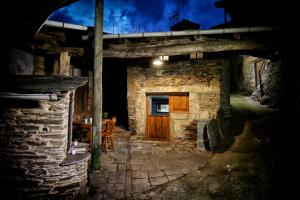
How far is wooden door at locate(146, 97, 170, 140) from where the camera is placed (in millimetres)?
9391

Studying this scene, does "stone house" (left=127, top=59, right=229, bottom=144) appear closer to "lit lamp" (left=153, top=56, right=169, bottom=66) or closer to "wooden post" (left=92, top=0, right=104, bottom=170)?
"lit lamp" (left=153, top=56, right=169, bottom=66)

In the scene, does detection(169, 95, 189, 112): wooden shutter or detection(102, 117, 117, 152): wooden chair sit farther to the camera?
detection(169, 95, 189, 112): wooden shutter

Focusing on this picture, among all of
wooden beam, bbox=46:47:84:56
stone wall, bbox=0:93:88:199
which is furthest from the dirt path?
wooden beam, bbox=46:47:84:56

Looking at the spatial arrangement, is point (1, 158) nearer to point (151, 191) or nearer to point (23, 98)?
point (23, 98)

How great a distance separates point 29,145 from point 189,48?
5129 millimetres

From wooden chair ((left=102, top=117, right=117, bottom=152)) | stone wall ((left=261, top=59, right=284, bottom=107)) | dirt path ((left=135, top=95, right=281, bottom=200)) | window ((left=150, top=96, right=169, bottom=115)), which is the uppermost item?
stone wall ((left=261, top=59, right=284, bottom=107))

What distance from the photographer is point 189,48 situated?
686cm

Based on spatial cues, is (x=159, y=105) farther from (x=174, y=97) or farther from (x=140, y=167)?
(x=140, y=167)

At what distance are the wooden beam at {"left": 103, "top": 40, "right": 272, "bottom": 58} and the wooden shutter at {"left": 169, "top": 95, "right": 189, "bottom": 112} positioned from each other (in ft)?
8.77

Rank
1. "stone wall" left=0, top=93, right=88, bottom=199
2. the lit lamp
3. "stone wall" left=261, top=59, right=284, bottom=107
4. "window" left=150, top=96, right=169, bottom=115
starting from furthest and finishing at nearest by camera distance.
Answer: "stone wall" left=261, top=59, right=284, bottom=107 → "window" left=150, top=96, right=169, bottom=115 → the lit lamp → "stone wall" left=0, top=93, right=88, bottom=199

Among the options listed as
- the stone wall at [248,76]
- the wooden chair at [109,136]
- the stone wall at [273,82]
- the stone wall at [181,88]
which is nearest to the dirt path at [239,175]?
the stone wall at [181,88]

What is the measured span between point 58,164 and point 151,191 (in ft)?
7.10

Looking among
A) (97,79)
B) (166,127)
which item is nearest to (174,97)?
(166,127)

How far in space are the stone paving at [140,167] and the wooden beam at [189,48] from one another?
341 cm
